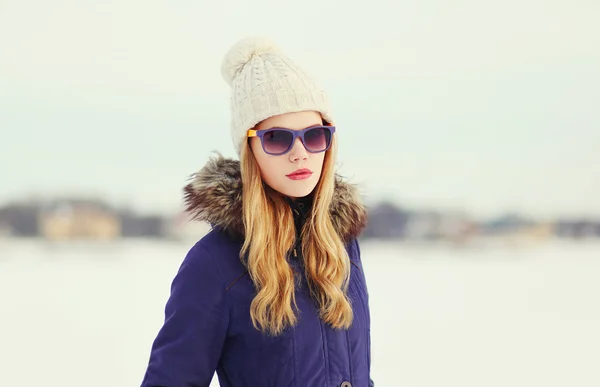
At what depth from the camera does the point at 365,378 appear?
1519mm

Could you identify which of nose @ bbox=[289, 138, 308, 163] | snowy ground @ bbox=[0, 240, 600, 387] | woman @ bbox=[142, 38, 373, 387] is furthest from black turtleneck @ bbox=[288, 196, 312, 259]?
snowy ground @ bbox=[0, 240, 600, 387]

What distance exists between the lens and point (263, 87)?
1461 mm

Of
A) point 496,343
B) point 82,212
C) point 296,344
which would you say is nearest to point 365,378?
point 296,344

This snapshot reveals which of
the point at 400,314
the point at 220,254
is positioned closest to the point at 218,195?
the point at 220,254

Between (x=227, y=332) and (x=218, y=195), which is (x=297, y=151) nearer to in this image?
(x=218, y=195)

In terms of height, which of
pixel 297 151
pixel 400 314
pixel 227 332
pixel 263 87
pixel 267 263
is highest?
pixel 263 87

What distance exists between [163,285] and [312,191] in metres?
7.05

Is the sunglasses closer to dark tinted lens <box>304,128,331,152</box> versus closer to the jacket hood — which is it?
dark tinted lens <box>304,128,331,152</box>

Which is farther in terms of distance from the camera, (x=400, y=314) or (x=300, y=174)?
(x=400, y=314)

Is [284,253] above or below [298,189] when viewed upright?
below

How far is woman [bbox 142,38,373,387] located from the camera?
1.38 m

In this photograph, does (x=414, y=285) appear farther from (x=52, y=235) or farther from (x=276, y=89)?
(x=276, y=89)

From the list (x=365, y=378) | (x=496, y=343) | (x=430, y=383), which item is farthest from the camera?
(x=496, y=343)

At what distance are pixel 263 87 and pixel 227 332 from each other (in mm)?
539
